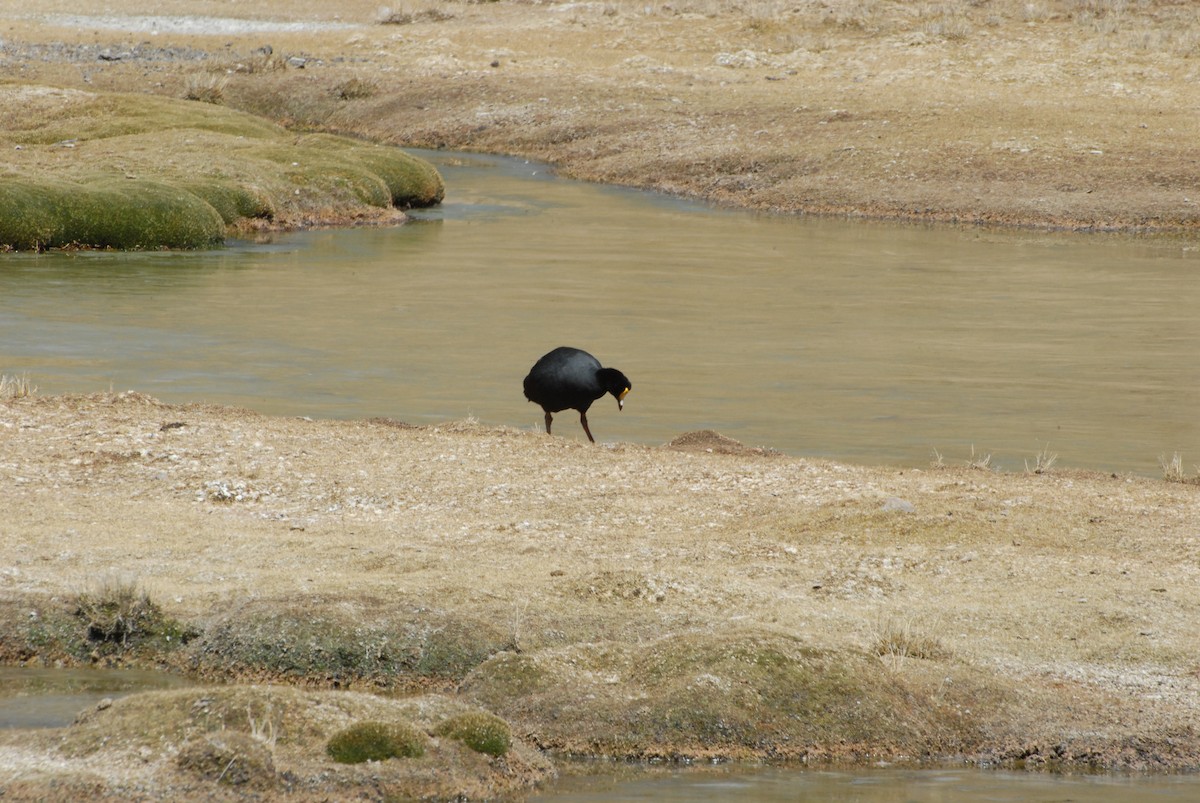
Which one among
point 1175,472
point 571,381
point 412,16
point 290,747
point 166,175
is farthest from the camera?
point 412,16

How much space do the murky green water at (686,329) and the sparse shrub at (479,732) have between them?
9.41 meters

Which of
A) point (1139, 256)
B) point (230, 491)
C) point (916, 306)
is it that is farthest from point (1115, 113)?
point (230, 491)

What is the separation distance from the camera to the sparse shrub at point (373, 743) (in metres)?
7.70

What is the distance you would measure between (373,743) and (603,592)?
3.27 metres

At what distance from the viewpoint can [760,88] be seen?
54.0 m

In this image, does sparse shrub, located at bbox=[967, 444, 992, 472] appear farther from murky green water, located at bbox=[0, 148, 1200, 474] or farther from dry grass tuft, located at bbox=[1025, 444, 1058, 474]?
dry grass tuft, located at bbox=[1025, 444, 1058, 474]

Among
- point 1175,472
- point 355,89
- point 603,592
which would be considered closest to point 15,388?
point 603,592

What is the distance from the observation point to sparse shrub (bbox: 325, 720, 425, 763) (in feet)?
25.2

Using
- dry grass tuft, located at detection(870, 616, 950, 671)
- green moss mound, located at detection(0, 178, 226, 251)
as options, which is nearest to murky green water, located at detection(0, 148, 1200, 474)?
green moss mound, located at detection(0, 178, 226, 251)

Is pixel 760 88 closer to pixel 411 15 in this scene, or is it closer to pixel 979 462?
pixel 411 15

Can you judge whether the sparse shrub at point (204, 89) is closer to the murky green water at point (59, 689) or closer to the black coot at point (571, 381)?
the black coot at point (571, 381)

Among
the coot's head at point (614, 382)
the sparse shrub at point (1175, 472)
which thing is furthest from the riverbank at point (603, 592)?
the coot's head at point (614, 382)

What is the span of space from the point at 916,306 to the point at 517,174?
21.5m

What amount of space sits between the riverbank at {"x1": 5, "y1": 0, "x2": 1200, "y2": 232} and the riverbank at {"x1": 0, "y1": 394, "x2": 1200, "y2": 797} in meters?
27.4
